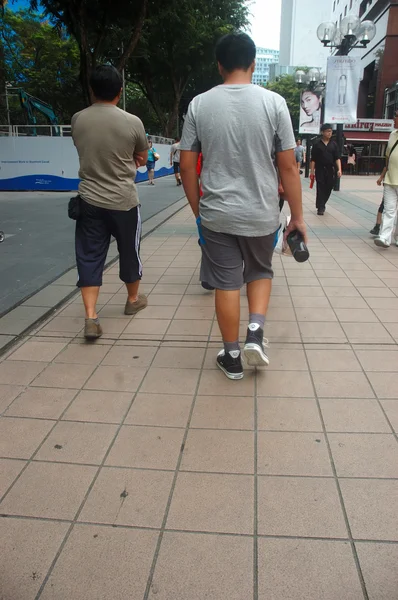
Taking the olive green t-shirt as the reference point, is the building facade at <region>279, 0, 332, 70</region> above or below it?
above

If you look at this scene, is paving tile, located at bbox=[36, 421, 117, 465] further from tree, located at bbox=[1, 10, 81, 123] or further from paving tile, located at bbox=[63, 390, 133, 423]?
tree, located at bbox=[1, 10, 81, 123]

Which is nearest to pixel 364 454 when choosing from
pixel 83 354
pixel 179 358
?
pixel 179 358

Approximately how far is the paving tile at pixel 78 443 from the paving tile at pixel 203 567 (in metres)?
0.68

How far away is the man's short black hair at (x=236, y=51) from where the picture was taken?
2938 mm

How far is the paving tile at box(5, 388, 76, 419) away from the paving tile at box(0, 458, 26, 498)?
16.4 inches

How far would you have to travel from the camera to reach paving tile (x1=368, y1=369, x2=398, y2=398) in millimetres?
3025

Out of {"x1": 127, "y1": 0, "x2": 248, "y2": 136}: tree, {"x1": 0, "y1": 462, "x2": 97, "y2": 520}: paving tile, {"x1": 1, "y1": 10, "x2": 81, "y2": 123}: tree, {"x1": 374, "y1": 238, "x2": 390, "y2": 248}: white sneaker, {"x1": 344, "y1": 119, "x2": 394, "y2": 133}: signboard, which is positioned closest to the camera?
{"x1": 0, "y1": 462, "x2": 97, "y2": 520}: paving tile

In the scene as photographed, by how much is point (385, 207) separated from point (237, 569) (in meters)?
6.06

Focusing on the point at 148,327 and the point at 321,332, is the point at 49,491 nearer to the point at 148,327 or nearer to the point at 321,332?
the point at 148,327

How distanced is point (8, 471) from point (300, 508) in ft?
4.44

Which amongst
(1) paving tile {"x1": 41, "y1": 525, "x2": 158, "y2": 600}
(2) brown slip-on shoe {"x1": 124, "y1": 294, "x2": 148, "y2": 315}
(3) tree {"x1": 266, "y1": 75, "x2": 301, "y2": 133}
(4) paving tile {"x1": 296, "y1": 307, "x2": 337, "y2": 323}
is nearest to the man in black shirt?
(4) paving tile {"x1": 296, "y1": 307, "x2": 337, "y2": 323}

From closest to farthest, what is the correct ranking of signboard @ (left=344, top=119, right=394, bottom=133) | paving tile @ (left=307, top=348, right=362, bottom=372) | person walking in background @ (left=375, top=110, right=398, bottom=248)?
paving tile @ (left=307, top=348, right=362, bottom=372), person walking in background @ (left=375, top=110, right=398, bottom=248), signboard @ (left=344, top=119, right=394, bottom=133)

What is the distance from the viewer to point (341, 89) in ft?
48.6

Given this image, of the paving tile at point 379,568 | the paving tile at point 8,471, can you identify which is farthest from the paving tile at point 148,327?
the paving tile at point 379,568
